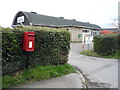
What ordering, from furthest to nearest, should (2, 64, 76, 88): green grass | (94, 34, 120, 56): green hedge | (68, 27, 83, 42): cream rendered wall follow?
(68, 27, 83, 42): cream rendered wall, (94, 34, 120, 56): green hedge, (2, 64, 76, 88): green grass

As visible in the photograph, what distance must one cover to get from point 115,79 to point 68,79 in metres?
1.96

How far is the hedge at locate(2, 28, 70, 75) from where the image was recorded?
4.23 m

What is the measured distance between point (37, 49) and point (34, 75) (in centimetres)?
102

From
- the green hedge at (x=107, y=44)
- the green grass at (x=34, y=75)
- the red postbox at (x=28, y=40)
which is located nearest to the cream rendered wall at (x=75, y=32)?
the green hedge at (x=107, y=44)

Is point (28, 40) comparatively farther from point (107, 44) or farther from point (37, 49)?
point (107, 44)

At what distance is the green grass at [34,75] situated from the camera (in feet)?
13.5

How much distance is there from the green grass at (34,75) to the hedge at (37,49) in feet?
0.71

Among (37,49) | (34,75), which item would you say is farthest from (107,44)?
(34,75)

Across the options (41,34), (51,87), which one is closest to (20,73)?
(51,87)

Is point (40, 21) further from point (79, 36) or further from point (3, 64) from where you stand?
point (3, 64)

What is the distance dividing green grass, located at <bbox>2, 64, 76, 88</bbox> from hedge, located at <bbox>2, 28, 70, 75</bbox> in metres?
0.22

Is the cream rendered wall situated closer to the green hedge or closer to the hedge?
the green hedge

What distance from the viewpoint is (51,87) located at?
4062 millimetres

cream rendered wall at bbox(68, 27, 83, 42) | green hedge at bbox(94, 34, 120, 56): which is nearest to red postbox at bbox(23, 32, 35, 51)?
green hedge at bbox(94, 34, 120, 56)
